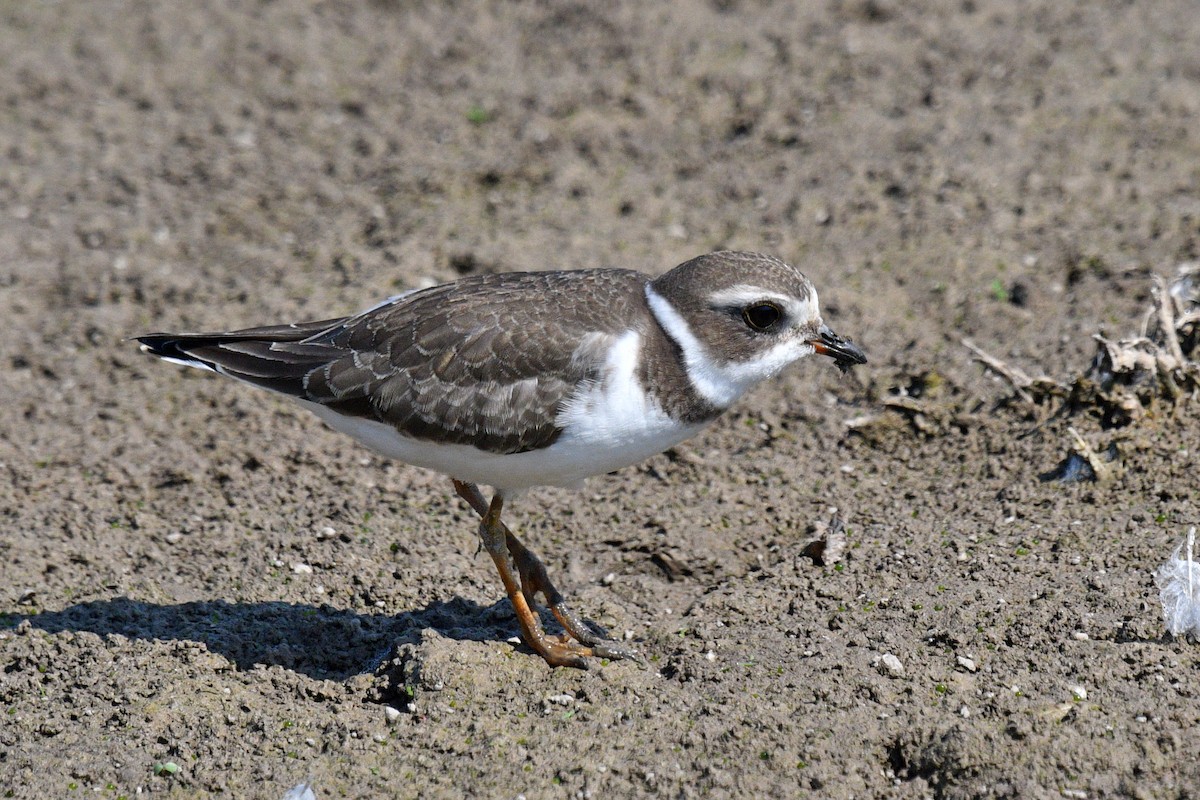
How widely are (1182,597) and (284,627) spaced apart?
4.24 meters

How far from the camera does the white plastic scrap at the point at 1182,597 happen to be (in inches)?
217

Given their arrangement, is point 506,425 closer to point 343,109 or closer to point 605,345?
point 605,345

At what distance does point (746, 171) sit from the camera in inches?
422

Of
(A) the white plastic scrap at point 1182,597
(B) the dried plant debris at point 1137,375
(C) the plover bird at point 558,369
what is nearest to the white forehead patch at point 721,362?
(C) the plover bird at point 558,369

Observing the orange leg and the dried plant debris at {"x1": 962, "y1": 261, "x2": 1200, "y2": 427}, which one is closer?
the orange leg

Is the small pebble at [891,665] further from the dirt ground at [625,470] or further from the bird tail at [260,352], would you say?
the bird tail at [260,352]

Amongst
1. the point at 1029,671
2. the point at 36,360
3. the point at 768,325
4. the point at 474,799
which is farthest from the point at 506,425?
the point at 36,360

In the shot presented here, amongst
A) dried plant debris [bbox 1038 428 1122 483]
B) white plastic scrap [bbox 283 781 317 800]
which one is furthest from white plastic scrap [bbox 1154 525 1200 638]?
white plastic scrap [bbox 283 781 317 800]

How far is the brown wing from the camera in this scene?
592 centimetres

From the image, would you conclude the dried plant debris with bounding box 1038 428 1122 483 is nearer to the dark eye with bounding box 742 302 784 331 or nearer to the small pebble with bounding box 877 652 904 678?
the small pebble with bounding box 877 652 904 678

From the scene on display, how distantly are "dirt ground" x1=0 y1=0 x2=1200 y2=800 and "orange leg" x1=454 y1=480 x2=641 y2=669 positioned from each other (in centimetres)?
12

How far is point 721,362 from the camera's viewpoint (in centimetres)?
595

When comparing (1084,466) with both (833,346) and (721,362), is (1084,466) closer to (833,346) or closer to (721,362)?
(833,346)

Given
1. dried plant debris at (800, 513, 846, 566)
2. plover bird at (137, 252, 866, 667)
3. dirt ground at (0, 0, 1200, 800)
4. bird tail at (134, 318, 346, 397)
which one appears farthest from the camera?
dried plant debris at (800, 513, 846, 566)
